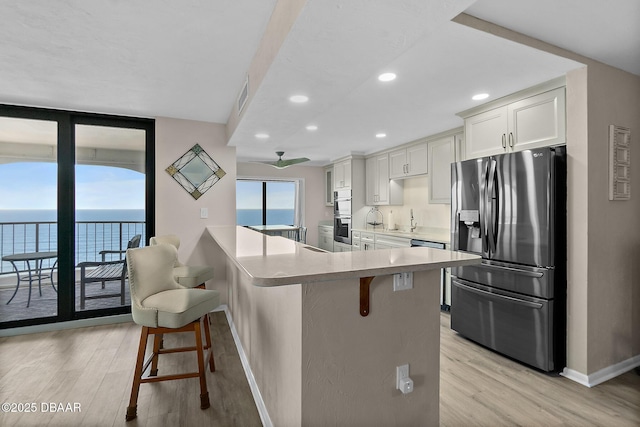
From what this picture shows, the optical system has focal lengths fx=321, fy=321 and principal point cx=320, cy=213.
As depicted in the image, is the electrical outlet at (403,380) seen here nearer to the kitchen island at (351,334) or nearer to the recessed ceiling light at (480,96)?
the kitchen island at (351,334)

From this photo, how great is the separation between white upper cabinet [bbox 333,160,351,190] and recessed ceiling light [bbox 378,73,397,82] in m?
3.41

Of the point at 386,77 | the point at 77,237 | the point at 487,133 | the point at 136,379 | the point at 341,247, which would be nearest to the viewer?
the point at 136,379

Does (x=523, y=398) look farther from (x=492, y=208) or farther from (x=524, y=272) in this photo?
(x=492, y=208)

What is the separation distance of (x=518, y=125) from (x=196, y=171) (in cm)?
334

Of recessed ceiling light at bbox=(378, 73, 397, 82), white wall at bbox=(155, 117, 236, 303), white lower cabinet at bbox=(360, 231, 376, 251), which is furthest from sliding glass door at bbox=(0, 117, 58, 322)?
white lower cabinet at bbox=(360, 231, 376, 251)

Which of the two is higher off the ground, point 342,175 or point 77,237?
point 342,175

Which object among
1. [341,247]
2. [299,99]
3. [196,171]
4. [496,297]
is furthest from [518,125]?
[341,247]

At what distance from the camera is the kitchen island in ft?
4.42

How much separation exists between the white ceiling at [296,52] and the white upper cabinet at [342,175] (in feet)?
8.67

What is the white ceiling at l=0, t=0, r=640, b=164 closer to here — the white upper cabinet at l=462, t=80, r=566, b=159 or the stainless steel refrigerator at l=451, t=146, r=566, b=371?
the white upper cabinet at l=462, t=80, r=566, b=159

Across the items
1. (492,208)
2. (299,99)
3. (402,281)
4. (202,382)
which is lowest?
(202,382)

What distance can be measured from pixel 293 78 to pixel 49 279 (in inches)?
136

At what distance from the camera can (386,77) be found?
2389 mm

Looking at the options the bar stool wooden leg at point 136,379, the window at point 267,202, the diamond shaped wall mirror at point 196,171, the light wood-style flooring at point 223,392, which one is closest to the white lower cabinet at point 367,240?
the window at point 267,202
